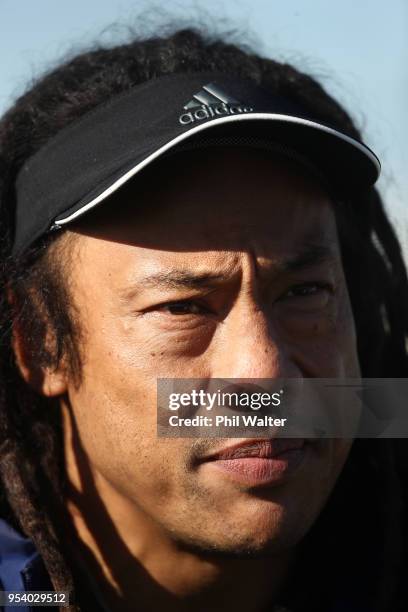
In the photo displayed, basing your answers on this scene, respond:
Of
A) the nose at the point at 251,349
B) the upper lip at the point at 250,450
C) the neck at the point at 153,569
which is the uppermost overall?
the nose at the point at 251,349

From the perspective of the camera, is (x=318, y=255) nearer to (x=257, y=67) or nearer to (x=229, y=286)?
(x=229, y=286)

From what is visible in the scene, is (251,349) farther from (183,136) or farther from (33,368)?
(33,368)

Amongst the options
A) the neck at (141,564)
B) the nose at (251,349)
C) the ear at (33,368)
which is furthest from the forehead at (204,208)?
the neck at (141,564)

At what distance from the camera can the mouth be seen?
6.57ft

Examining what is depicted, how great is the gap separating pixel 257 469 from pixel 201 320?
0.37 metres

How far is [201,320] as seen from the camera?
2.07 m

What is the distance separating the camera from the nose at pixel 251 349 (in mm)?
1979

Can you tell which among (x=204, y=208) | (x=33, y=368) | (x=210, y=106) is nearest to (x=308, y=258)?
(x=204, y=208)

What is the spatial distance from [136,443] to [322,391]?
480 mm

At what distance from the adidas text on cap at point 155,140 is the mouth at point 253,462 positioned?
0.66m

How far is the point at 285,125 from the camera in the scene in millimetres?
2096

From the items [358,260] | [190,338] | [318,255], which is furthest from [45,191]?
[358,260]

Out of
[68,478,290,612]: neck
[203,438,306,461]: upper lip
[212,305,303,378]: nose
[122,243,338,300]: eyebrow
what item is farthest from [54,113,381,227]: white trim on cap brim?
[68,478,290,612]: neck

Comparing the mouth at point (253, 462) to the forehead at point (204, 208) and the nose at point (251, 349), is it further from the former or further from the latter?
the forehead at point (204, 208)
